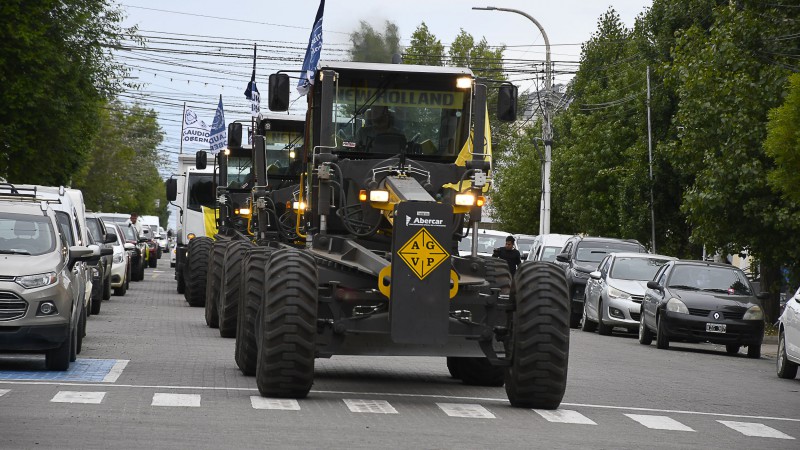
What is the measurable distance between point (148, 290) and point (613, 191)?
18.6m

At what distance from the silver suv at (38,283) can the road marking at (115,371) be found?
49 centimetres

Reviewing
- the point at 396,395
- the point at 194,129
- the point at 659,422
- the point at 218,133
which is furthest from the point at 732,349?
the point at 194,129

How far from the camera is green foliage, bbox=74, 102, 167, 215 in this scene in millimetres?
92125

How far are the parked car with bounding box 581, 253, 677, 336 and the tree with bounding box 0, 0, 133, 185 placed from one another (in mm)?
16072

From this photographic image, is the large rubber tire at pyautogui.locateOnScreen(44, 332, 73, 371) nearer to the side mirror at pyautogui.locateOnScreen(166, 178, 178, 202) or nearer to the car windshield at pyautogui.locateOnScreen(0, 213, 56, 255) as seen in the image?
the car windshield at pyautogui.locateOnScreen(0, 213, 56, 255)

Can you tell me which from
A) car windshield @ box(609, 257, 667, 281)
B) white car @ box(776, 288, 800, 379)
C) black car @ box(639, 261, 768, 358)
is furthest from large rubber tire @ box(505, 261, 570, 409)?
car windshield @ box(609, 257, 667, 281)

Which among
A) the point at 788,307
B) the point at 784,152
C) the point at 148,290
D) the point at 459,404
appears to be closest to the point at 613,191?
the point at 148,290

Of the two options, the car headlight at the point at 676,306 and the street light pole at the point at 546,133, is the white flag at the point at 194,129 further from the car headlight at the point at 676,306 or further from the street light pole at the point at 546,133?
the car headlight at the point at 676,306

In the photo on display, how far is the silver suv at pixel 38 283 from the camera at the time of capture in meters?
16.0

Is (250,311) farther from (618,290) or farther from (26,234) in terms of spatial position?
(618,290)

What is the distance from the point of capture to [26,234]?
17.4 meters

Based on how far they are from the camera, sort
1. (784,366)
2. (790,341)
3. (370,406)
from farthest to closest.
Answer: (784,366)
(790,341)
(370,406)

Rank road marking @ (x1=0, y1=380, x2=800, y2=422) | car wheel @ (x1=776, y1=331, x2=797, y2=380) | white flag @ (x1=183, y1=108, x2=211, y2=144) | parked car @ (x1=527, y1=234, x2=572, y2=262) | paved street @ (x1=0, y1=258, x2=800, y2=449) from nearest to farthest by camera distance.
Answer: paved street @ (x1=0, y1=258, x2=800, y2=449) → road marking @ (x1=0, y1=380, x2=800, y2=422) → car wheel @ (x1=776, y1=331, x2=797, y2=380) → parked car @ (x1=527, y1=234, x2=572, y2=262) → white flag @ (x1=183, y1=108, x2=211, y2=144)

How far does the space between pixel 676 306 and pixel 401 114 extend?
12005 millimetres
